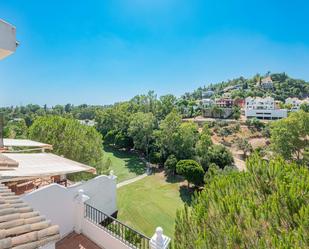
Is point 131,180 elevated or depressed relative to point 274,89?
depressed

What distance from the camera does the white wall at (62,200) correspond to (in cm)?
854

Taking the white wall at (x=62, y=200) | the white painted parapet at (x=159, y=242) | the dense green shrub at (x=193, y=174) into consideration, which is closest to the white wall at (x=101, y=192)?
the white wall at (x=62, y=200)

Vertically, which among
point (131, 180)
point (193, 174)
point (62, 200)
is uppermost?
point (62, 200)

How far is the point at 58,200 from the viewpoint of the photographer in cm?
926

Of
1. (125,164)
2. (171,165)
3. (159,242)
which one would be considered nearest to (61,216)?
(159,242)

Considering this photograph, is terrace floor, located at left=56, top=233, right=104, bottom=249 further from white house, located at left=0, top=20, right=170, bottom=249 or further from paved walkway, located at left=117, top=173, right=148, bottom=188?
paved walkway, located at left=117, top=173, right=148, bottom=188

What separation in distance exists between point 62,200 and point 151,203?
56.3 ft

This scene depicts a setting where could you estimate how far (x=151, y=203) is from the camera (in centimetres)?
2522

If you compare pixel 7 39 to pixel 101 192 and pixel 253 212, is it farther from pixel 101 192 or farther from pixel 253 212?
pixel 253 212

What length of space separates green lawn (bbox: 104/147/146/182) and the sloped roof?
3051 centimetres

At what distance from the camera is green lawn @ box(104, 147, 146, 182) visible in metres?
35.3

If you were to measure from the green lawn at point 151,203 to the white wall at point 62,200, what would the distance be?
368 inches

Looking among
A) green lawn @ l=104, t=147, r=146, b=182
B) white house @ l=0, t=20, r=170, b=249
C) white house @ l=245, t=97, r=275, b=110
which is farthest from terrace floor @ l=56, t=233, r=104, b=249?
white house @ l=245, t=97, r=275, b=110

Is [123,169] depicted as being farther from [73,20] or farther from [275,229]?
[275,229]
